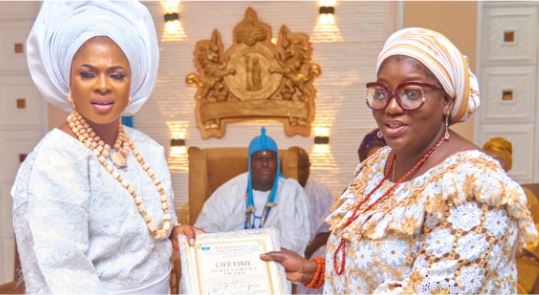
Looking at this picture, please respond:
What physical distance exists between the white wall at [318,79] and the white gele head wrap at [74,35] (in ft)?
14.4

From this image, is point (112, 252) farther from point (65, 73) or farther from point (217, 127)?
point (217, 127)

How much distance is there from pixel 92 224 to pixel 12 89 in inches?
208

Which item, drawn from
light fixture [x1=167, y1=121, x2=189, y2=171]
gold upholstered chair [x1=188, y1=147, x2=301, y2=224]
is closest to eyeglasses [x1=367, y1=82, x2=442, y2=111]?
gold upholstered chair [x1=188, y1=147, x2=301, y2=224]

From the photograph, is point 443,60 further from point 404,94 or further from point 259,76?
point 259,76

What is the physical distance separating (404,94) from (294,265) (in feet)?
2.92

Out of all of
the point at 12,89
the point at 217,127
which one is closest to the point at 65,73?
the point at 217,127

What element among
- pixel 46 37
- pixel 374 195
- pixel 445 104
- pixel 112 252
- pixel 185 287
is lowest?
pixel 185 287

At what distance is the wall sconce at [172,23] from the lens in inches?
261

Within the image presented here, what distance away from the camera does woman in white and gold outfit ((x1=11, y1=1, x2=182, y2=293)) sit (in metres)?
1.97

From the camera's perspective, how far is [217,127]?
665cm

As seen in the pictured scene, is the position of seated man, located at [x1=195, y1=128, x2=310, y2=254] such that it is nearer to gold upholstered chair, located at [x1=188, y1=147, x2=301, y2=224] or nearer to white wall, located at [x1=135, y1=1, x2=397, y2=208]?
A: gold upholstered chair, located at [x1=188, y1=147, x2=301, y2=224]

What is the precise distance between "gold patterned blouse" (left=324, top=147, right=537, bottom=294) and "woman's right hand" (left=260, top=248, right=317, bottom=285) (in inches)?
16.9

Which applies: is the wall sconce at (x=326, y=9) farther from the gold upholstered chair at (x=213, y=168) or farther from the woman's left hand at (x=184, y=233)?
the woman's left hand at (x=184, y=233)

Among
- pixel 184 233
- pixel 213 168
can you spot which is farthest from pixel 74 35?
pixel 213 168
